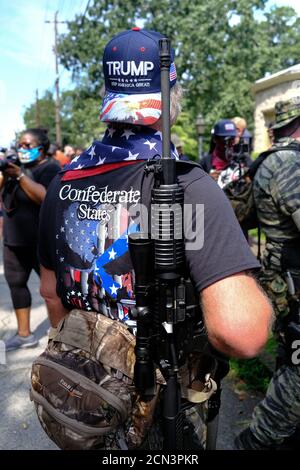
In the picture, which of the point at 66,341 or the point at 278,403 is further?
the point at 278,403

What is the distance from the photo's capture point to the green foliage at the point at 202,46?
2408cm

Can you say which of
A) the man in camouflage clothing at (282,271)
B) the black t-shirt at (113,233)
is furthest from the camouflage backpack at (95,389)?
the man in camouflage clothing at (282,271)

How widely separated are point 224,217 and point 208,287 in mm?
198

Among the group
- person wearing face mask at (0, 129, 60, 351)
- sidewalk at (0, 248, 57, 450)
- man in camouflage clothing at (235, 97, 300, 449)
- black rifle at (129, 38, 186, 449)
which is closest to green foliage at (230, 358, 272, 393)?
man in camouflage clothing at (235, 97, 300, 449)

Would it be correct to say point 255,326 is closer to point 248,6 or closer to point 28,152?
point 28,152

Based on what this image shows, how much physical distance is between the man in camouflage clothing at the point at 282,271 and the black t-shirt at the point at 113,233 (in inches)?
43.2

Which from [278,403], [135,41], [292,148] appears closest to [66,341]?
[135,41]

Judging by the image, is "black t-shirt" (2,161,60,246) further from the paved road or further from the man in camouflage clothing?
the man in camouflage clothing

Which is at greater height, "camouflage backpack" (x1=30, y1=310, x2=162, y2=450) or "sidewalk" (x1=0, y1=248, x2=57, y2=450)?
"camouflage backpack" (x1=30, y1=310, x2=162, y2=450)

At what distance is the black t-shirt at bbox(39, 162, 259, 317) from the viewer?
A: 1229 millimetres

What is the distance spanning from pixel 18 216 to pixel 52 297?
2.39m

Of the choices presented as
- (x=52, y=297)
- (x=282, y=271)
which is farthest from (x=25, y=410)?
(x=282, y=271)

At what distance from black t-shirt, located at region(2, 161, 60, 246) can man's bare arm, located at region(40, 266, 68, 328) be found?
7.29 feet

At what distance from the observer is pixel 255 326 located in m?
1.20
